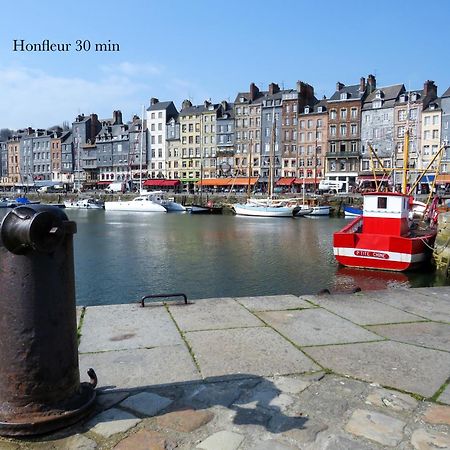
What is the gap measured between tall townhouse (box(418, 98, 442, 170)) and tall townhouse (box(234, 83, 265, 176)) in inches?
1047

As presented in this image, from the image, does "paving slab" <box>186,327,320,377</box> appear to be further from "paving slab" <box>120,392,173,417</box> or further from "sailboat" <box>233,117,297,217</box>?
"sailboat" <box>233,117,297,217</box>

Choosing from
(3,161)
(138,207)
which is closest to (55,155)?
(3,161)

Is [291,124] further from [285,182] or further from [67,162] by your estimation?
[67,162]

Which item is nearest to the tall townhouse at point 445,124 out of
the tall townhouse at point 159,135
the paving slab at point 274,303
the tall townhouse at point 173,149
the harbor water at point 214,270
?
the harbor water at point 214,270

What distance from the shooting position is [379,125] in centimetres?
6994

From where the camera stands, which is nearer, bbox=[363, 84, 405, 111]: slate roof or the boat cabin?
the boat cabin

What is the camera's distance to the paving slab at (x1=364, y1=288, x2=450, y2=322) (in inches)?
221

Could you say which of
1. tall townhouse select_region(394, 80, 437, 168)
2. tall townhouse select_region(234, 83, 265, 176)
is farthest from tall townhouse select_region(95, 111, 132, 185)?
tall townhouse select_region(394, 80, 437, 168)

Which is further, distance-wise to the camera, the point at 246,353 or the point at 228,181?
the point at 228,181

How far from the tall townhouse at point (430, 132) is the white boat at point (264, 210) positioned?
24565 millimetres

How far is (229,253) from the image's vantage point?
23578 mm

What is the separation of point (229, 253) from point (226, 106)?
67714 millimetres

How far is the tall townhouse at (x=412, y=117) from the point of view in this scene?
65.2 m

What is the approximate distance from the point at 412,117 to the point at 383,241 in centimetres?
5524
